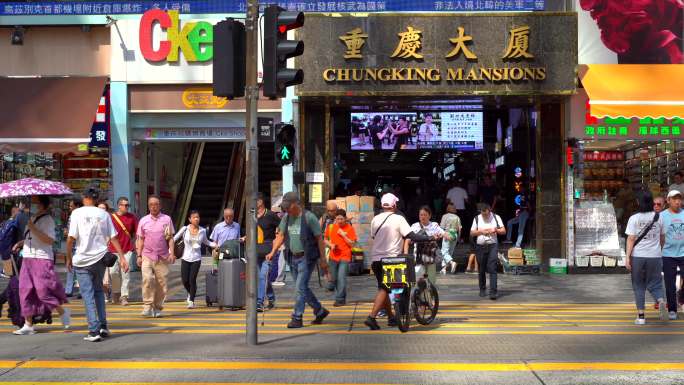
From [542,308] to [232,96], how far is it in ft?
21.0

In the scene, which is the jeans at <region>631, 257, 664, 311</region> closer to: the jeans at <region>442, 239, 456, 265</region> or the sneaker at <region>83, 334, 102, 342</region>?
the sneaker at <region>83, 334, 102, 342</region>

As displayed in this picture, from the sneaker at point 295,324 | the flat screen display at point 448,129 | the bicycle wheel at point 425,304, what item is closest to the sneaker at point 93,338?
the sneaker at point 295,324

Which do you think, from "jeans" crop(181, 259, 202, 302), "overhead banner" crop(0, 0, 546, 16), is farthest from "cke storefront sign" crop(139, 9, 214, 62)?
"jeans" crop(181, 259, 202, 302)

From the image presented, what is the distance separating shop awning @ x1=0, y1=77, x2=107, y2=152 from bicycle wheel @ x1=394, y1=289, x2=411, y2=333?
33.8ft

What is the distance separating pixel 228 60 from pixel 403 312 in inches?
144

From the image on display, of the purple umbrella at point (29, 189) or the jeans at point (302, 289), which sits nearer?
the purple umbrella at point (29, 189)

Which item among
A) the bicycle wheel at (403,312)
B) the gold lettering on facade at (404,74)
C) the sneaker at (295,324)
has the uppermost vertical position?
the gold lettering on facade at (404,74)

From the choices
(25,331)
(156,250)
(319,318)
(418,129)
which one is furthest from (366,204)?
(25,331)

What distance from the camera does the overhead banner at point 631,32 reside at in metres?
18.9

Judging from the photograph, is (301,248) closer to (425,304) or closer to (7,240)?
(425,304)

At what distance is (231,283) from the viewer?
13.2 m

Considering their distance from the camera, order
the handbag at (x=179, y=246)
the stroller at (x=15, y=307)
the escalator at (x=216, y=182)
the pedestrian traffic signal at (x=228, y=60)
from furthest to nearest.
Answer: the escalator at (x=216, y=182) → the handbag at (x=179, y=246) → the stroller at (x=15, y=307) → the pedestrian traffic signal at (x=228, y=60)

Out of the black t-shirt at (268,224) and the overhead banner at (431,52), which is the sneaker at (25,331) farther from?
the overhead banner at (431,52)

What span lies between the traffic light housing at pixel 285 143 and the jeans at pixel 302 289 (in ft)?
7.29
